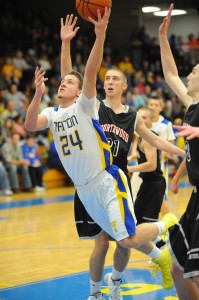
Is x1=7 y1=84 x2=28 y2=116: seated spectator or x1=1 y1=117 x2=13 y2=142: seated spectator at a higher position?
x1=7 y1=84 x2=28 y2=116: seated spectator

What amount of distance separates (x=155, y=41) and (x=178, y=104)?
13.9 feet

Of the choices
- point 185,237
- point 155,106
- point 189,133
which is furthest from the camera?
point 155,106

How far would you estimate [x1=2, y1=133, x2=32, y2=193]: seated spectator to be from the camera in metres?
14.7

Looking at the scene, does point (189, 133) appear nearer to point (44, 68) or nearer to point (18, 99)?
point (18, 99)

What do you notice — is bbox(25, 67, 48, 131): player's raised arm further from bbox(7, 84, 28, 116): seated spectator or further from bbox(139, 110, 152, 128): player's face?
bbox(7, 84, 28, 116): seated spectator

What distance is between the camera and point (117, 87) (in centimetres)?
592

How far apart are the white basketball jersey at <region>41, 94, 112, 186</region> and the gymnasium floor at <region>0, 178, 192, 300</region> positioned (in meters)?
1.33

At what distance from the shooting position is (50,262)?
735 cm

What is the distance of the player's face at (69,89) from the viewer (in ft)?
17.8

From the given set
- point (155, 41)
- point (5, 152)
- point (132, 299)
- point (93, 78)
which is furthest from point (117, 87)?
point (155, 41)

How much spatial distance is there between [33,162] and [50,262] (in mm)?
8059

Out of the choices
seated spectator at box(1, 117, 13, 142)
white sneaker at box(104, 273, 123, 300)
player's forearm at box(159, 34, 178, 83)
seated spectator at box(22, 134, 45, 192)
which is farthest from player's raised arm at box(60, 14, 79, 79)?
seated spectator at box(22, 134, 45, 192)

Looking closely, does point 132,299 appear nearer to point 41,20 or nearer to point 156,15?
point 41,20

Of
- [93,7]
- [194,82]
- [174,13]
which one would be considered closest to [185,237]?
[194,82]
